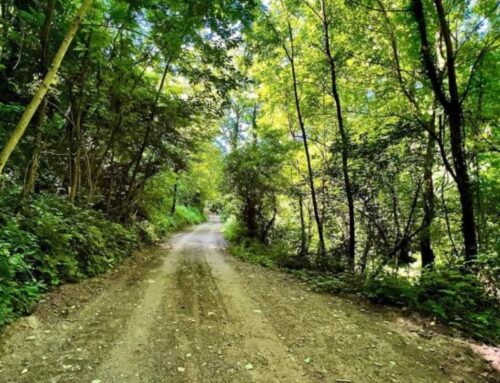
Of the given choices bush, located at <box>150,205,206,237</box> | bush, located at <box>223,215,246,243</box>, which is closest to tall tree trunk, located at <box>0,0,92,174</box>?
bush, located at <box>150,205,206,237</box>

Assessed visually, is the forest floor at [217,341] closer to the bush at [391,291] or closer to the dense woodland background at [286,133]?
the bush at [391,291]

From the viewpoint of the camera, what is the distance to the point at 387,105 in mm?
9188

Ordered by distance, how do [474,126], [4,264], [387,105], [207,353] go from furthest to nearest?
[387,105]
[474,126]
[4,264]
[207,353]

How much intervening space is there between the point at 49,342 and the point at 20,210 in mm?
2921

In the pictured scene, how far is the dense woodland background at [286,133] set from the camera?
17.6 ft

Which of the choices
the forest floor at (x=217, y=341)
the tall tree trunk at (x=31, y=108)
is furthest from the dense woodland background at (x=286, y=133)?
the forest floor at (x=217, y=341)

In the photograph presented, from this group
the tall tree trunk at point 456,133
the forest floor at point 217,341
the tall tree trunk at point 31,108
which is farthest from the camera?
the tall tree trunk at point 456,133

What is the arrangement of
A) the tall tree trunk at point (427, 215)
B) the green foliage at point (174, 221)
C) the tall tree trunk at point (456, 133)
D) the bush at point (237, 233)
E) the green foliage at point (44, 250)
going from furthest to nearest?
the green foliage at point (174, 221) < the bush at point (237, 233) < the tall tree trunk at point (427, 215) < the tall tree trunk at point (456, 133) < the green foliage at point (44, 250)

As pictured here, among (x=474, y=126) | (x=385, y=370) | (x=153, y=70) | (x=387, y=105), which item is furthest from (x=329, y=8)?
(x=385, y=370)

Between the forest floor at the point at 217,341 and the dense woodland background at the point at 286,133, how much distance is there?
0.56 metres

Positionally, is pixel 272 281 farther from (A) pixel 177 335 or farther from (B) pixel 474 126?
(B) pixel 474 126

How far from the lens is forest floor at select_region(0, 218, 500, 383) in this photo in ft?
10.5

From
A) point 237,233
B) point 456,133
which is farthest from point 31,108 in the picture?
point 237,233

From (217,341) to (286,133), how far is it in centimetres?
1013
